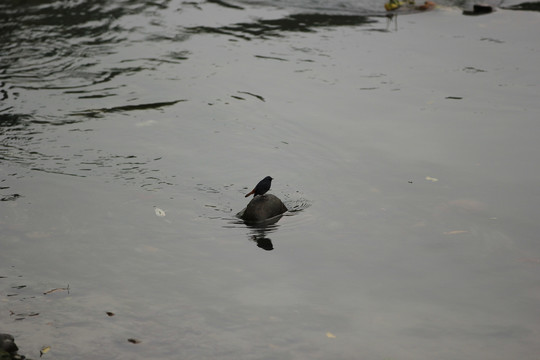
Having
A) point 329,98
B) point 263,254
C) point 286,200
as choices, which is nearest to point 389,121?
point 329,98

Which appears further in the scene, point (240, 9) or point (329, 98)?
point (240, 9)

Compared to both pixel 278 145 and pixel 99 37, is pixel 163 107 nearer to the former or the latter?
pixel 278 145

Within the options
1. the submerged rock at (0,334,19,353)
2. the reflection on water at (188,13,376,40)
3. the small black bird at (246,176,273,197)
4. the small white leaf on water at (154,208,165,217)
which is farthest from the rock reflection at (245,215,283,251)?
the reflection on water at (188,13,376,40)

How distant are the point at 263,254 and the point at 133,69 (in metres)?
6.30

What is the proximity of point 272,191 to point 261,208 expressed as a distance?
2.21ft

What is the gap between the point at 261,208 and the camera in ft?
24.1

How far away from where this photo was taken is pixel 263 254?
6.81 m

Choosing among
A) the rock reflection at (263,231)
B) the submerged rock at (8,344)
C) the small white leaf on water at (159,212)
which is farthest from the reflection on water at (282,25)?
the submerged rock at (8,344)

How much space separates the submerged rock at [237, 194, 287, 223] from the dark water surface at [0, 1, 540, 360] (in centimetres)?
19

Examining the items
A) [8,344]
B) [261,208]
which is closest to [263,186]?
[261,208]

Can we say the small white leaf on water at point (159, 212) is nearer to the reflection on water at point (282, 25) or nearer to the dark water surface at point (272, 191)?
the dark water surface at point (272, 191)

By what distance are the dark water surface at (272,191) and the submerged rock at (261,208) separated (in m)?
0.19

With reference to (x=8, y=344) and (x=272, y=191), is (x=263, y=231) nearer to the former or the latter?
(x=272, y=191)

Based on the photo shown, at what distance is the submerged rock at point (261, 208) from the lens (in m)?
7.34
